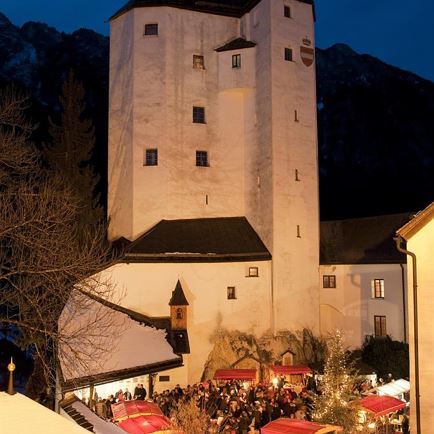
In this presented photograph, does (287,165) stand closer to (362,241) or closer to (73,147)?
(362,241)

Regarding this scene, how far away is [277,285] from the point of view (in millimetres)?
30312

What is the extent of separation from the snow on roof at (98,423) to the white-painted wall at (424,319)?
8.26 metres

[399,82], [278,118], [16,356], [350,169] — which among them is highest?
[399,82]

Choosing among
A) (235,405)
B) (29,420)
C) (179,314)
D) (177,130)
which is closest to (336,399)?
(235,405)

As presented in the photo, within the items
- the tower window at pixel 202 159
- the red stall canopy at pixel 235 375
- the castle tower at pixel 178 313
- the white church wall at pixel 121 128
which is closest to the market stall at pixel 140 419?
the red stall canopy at pixel 235 375

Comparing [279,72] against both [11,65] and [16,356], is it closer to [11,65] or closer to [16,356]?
[16,356]

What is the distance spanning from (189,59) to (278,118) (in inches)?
267

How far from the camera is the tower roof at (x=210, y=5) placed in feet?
109

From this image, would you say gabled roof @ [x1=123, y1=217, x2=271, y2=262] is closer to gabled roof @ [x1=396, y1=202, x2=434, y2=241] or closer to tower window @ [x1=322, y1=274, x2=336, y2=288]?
tower window @ [x1=322, y1=274, x2=336, y2=288]

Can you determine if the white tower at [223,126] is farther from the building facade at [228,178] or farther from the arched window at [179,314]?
the arched window at [179,314]

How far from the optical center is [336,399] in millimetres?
16625

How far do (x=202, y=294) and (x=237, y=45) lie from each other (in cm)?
1445

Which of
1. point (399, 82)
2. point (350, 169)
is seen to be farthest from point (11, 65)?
point (399, 82)

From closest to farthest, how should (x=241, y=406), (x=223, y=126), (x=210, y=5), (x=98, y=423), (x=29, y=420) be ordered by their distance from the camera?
(x=29, y=420) < (x=98, y=423) < (x=241, y=406) < (x=223, y=126) < (x=210, y=5)
